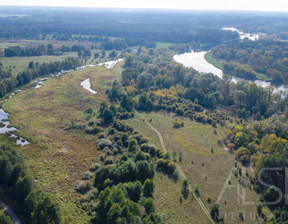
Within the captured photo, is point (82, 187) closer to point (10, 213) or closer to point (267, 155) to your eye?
point (10, 213)

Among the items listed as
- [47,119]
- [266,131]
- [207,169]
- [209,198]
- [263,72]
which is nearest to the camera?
[209,198]

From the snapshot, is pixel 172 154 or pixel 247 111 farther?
pixel 247 111

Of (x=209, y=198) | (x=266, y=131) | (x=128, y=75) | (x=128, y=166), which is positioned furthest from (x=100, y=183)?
(x=128, y=75)

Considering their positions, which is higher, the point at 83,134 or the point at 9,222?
the point at 9,222

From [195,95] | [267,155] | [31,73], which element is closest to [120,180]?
[267,155]

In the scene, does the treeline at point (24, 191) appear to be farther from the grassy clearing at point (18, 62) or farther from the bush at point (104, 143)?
the grassy clearing at point (18, 62)

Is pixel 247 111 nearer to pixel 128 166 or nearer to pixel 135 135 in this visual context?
pixel 135 135

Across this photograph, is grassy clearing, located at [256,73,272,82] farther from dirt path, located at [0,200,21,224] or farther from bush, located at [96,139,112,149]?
dirt path, located at [0,200,21,224]

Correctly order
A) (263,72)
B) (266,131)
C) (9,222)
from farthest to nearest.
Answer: (263,72) → (266,131) → (9,222)
